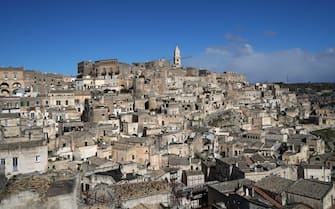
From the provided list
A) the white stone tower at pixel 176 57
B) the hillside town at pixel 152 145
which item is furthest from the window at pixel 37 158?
the white stone tower at pixel 176 57

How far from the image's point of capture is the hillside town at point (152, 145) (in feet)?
58.5

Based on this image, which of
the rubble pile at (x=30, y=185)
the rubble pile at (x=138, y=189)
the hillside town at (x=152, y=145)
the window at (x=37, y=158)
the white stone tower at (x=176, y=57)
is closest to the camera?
the rubble pile at (x=30, y=185)

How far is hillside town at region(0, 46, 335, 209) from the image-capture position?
58.5 feet

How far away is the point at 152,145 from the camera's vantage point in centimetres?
3098

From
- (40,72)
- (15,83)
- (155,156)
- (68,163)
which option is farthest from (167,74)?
(68,163)

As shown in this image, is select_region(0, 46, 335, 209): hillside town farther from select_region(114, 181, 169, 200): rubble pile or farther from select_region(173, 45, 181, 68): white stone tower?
select_region(173, 45, 181, 68): white stone tower

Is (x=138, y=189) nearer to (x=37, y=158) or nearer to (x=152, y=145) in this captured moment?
(x=37, y=158)

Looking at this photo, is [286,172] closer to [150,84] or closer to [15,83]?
[150,84]

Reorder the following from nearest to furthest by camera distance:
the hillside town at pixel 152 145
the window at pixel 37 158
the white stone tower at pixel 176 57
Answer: the hillside town at pixel 152 145 → the window at pixel 37 158 → the white stone tower at pixel 176 57

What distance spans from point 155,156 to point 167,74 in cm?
3803

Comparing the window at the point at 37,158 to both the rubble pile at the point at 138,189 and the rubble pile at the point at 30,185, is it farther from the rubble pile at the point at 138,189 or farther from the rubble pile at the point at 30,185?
the rubble pile at the point at 30,185

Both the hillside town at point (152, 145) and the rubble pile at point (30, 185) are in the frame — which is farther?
the hillside town at point (152, 145)

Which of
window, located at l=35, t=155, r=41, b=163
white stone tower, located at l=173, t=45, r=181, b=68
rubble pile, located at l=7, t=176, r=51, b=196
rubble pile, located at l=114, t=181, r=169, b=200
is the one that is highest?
white stone tower, located at l=173, t=45, r=181, b=68

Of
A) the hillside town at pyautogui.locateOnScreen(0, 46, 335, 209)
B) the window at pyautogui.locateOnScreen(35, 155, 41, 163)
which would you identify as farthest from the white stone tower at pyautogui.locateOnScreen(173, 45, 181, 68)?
the window at pyautogui.locateOnScreen(35, 155, 41, 163)
